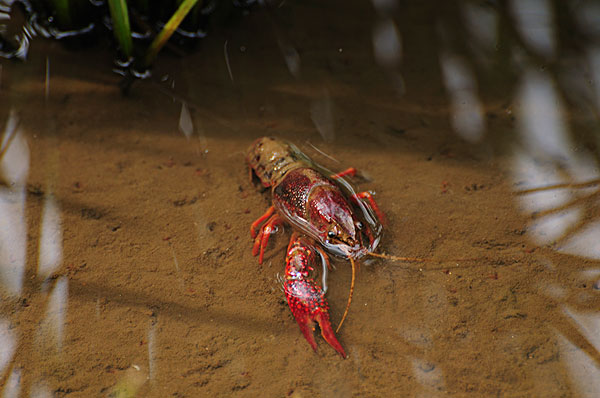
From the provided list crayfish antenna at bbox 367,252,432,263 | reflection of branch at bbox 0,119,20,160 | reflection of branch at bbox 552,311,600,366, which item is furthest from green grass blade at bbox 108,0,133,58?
reflection of branch at bbox 552,311,600,366

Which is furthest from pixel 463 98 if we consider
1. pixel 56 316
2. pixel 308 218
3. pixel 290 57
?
pixel 56 316

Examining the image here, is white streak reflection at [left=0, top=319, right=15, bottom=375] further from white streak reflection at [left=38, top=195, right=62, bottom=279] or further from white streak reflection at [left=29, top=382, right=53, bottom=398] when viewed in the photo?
white streak reflection at [left=38, top=195, right=62, bottom=279]

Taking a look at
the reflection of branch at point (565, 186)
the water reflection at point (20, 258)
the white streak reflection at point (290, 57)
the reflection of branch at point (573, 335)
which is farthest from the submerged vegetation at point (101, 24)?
the reflection of branch at point (573, 335)

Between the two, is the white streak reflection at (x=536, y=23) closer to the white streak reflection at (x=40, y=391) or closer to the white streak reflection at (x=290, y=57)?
the white streak reflection at (x=290, y=57)

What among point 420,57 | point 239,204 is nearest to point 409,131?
point 420,57

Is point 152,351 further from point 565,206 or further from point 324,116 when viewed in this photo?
point 565,206

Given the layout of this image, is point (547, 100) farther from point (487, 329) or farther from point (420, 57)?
point (487, 329)
